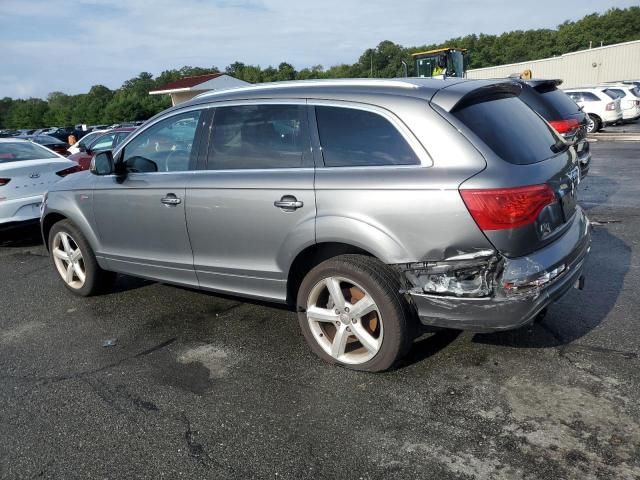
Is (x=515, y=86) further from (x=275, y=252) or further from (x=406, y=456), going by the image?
(x=406, y=456)

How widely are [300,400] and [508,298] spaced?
1373mm

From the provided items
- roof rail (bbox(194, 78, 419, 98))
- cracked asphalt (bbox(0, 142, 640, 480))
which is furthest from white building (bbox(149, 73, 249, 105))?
cracked asphalt (bbox(0, 142, 640, 480))

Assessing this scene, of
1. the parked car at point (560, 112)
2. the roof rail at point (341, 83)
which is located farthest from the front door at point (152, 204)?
the parked car at point (560, 112)

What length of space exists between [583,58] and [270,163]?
4862 cm

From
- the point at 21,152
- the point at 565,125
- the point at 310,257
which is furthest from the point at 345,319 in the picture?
the point at 21,152

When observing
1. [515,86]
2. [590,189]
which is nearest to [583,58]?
[590,189]

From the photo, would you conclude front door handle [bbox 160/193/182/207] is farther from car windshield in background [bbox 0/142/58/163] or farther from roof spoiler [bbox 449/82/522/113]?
car windshield in background [bbox 0/142/58/163]

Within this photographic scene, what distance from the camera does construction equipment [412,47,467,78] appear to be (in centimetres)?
2464

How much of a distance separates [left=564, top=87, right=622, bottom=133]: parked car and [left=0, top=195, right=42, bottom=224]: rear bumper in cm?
1918

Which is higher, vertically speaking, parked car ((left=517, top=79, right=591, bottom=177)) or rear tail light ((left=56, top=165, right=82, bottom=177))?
parked car ((left=517, top=79, right=591, bottom=177))

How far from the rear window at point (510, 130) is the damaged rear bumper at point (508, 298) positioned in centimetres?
60

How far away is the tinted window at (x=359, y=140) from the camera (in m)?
3.28

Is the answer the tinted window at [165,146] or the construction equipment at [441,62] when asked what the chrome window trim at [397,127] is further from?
the construction equipment at [441,62]

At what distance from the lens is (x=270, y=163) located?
3.81 metres
